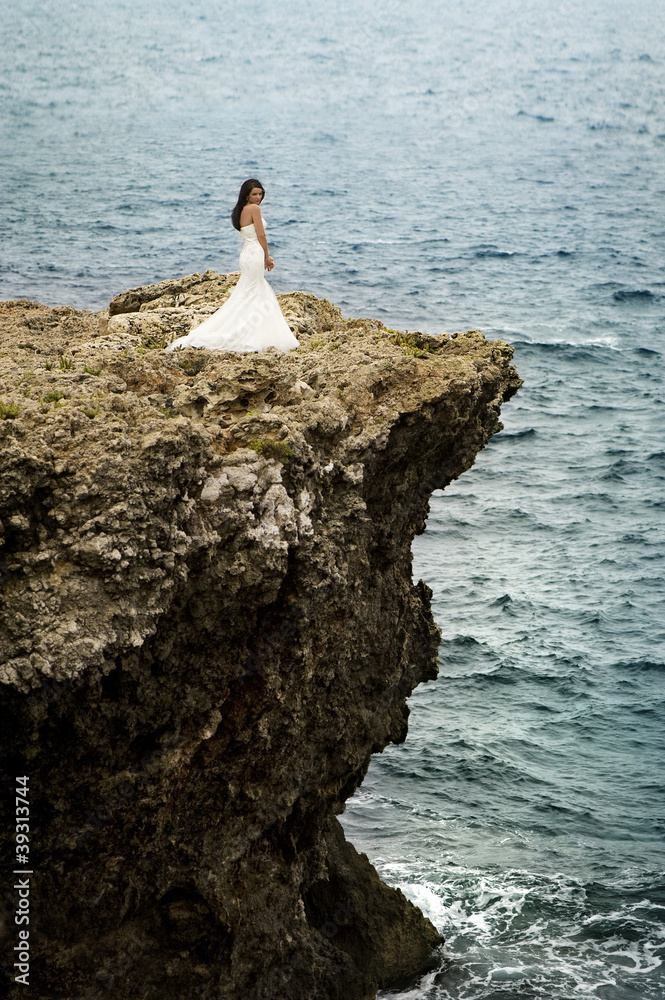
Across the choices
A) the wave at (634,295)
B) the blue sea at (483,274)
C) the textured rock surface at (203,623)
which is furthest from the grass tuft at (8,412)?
the wave at (634,295)

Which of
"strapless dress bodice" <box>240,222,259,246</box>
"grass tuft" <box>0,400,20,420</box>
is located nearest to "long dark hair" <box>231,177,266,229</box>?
"strapless dress bodice" <box>240,222,259,246</box>

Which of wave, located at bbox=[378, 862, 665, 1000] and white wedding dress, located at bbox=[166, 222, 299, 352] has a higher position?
white wedding dress, located at bbox=[166, 222, 299, 352]

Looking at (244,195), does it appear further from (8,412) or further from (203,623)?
(203,623)

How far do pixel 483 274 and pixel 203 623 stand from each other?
32.8 meters

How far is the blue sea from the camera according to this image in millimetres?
16891

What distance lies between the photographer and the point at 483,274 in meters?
39.6

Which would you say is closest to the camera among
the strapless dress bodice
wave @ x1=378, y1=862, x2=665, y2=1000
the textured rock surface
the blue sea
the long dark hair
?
the textured rock surface

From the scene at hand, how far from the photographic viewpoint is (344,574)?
10.1 m

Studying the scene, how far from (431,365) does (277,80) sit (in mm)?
42421

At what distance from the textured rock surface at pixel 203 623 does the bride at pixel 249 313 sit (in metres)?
0.44

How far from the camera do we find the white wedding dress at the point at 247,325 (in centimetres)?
1225

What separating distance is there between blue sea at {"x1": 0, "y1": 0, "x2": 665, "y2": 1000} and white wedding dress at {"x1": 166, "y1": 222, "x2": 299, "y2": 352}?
876cm

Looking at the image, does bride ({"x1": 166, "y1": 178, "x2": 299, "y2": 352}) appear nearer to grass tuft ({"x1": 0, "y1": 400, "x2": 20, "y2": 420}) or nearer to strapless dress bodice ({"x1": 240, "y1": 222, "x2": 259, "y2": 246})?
strapless dress bodice ({"x1": 240, "y1": 222, "x2": 259, "y2": 246})

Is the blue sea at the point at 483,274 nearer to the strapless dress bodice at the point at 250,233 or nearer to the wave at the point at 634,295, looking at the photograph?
the wave at the point at 634,295
